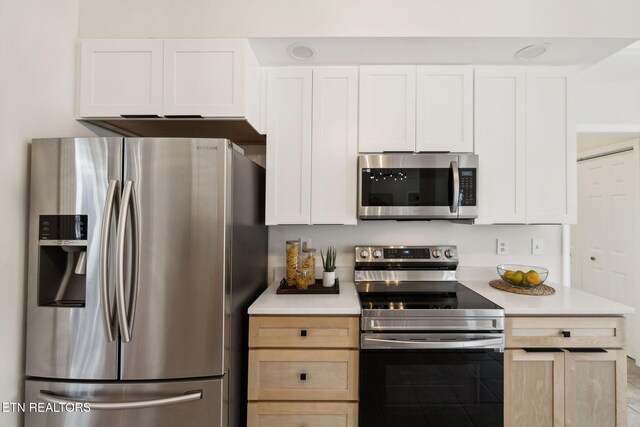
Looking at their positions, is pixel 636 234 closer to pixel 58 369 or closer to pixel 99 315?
pixel 99 315

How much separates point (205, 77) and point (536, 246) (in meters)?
2.55

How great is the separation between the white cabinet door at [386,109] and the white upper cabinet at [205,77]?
0.76 m

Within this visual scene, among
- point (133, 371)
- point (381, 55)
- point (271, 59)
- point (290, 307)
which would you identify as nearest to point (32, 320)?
point (133, 371)

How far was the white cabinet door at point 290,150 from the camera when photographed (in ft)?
6.15

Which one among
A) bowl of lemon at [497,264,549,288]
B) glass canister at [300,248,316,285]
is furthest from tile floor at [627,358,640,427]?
glass canister at [300,248,316,285]

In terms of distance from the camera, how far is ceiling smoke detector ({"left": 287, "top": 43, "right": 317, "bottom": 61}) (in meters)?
1.71

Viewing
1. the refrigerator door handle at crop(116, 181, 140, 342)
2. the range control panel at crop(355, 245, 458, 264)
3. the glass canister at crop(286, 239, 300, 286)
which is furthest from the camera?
the range control panel at crop(355, 245, 458, 264)

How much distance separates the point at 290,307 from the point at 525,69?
209 centimetres

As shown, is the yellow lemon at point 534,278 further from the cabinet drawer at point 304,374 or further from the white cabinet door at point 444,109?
the cabinet drawer at point 304,374

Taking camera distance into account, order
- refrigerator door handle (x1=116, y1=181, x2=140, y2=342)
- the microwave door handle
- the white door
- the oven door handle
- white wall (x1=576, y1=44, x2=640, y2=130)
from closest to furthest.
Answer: refrigerator door handle (x1=116, y1=181, x2=140, y2=342)
the oven door handle
the microwave door handle
white wall (x1=576, y1=44, x2=640, y2=130)
the white door

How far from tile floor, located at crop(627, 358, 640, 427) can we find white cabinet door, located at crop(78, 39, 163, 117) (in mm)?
3926

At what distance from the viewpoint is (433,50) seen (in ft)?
5.74

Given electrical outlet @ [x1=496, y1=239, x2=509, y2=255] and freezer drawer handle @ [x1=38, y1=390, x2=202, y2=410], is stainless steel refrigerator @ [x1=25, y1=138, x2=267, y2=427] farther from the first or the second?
electrical outlet @ [x1=496, y1=239, x2=509, y2=255]

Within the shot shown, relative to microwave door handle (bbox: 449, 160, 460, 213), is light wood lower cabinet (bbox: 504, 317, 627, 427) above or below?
below
